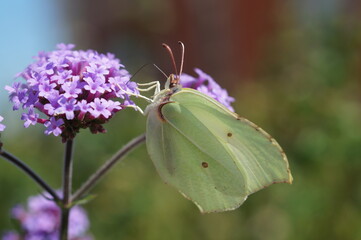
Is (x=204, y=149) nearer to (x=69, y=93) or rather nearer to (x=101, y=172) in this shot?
(x=101, y=172)

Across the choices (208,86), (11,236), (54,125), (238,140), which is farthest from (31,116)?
(11,236)

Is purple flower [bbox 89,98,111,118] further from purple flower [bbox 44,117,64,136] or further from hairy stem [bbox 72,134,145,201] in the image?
hairy stem [bbox 72,134,145,201]

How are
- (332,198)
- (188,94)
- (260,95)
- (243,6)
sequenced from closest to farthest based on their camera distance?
(188,94) → (332,198) → (260,95) → (243,6)

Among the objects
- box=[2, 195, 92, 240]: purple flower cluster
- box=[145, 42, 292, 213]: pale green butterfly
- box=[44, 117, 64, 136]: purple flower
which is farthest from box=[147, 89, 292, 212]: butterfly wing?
box=[2, 195, 92, 240]: purple flower cluster

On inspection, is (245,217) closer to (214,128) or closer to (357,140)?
(357,140)

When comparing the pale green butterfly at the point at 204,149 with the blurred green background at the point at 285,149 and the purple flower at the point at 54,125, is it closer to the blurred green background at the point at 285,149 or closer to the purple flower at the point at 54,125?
the purple flower at the point at 54,125

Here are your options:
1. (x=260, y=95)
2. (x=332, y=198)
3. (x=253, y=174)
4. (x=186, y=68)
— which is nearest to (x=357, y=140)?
(x=332, y=198)

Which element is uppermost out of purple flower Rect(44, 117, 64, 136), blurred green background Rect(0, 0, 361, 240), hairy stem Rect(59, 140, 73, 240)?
A: purple flower Rect(44, 117, 64, 136)
